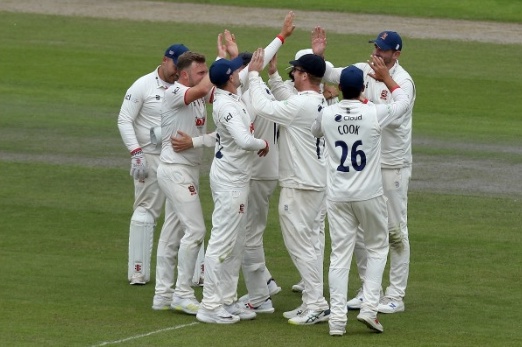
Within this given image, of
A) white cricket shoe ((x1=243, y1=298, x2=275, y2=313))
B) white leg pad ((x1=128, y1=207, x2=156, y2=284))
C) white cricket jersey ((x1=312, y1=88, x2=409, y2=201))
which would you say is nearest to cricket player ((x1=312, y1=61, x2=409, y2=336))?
white cricket jersey ((x1=312, y1=88, x2=409, y2=201))

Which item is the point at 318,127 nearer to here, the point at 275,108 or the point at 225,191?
the point at 275,108

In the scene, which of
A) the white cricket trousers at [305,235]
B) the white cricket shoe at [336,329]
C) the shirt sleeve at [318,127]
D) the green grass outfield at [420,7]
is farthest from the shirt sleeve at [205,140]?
the green grass outfield at [420,7]

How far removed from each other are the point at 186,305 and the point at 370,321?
1.81 m

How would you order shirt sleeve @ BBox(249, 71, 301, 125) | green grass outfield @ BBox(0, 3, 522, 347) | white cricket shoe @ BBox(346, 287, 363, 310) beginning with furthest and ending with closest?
white cricket shoe @ BBox(346, 287, 363, 310), shirt sleeve @ BBox(249, 71, 301, 125), green grass outfield @ BBox(0, 3, 522, 347)

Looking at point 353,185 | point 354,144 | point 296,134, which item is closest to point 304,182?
point 296,134

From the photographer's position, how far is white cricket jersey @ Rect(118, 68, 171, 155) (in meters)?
13.0

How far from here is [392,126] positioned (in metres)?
11.3

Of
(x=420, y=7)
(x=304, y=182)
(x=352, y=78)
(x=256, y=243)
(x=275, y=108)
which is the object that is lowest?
(x=256, y=243)

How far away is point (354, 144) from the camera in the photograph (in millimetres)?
10750

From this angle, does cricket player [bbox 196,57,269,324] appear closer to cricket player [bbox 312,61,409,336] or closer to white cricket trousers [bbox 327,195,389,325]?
cricket player [bbox 312,61,409,336]

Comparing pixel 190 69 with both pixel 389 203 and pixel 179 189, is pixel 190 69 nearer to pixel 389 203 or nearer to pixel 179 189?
pixel 179 189

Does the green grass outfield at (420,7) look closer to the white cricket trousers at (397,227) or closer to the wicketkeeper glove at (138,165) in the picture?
the wicketkeeper glove at (138,165)

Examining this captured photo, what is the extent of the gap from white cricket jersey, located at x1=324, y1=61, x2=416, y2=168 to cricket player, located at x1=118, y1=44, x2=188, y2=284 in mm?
1976

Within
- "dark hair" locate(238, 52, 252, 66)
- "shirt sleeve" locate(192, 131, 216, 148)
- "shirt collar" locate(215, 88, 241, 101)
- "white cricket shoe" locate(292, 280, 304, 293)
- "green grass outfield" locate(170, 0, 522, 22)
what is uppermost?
"green grass outfield" locate(170, 0, 522, 22)
